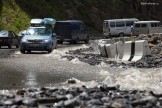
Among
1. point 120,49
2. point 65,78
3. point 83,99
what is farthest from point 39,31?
point 83,99

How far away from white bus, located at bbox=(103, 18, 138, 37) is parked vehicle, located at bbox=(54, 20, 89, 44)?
1218cm

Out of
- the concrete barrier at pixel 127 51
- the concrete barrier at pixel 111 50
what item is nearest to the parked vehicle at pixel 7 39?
the concrete barrier at pixel 111 50

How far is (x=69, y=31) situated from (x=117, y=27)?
14847mm

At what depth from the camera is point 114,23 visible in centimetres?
6109

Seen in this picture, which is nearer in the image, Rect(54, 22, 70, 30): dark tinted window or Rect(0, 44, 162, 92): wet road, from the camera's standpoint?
Rect(0, 44, 162, 92): wet road

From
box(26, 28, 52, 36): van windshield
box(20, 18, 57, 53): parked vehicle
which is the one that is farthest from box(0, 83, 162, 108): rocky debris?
box(26, 28, 52, 36): van windshield

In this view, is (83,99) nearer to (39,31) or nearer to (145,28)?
(39,31)

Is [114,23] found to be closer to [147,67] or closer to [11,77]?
[147,67]

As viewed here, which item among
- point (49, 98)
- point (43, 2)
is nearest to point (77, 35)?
point (43, 2)

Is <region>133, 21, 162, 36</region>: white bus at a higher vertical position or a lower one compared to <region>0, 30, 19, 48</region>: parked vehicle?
lower

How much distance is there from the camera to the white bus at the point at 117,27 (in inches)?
2403

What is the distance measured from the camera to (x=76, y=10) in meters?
67.9

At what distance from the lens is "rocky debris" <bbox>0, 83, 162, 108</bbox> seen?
916 centimetres

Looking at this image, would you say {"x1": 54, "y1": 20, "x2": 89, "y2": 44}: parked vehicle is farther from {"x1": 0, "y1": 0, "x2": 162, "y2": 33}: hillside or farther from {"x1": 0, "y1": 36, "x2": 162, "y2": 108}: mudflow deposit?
{"x1": 0, "y1": 36, "x2": 162, "y2": 108}: mudflow deposit
